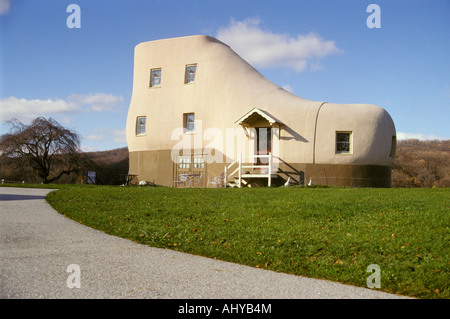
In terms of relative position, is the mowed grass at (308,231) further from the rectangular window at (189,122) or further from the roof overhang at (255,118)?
the rectangular window at (189,122)

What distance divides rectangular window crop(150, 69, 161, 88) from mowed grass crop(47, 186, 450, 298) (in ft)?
→ 48.3

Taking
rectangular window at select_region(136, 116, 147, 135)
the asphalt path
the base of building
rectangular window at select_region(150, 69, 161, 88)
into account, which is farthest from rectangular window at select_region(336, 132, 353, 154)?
the asphalt path

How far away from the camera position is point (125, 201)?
43.3 feet

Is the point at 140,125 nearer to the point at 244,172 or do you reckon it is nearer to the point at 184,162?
the point at 184,162

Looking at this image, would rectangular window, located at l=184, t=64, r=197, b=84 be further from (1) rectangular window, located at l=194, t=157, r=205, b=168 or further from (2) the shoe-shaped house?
(1) rectangular window, located at l=194, t=157, r=205, b=168

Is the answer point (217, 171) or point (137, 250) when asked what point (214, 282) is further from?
point (217, 171)

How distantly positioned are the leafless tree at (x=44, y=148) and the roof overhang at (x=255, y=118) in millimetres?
17873

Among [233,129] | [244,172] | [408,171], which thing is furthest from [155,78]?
[408,171]

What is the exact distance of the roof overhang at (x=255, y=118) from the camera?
22298mm

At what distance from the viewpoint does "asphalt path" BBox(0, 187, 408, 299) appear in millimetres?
4848

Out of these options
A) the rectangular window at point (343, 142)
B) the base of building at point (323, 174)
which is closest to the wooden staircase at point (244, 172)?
the base of building at point (323, 174)

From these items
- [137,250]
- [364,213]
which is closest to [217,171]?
[364,213]
